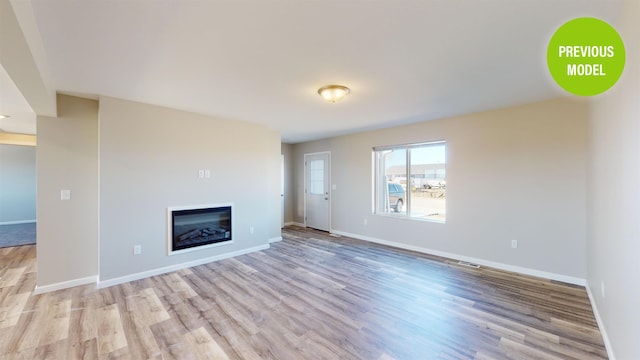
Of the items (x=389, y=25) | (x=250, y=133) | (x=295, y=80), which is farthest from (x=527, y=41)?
(x=250, y=133)

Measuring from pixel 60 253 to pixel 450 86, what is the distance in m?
5.00

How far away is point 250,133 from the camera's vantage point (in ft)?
15.4

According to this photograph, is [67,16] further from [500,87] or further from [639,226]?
[500,87]

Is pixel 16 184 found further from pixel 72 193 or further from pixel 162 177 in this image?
pixel 162 177

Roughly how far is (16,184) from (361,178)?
9.30 meters

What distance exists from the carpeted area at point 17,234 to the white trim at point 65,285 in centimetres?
328

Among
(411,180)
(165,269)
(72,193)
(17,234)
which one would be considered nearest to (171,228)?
(165,269)

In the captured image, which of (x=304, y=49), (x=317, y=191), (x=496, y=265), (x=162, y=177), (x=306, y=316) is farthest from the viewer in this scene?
(x=317, y=191)

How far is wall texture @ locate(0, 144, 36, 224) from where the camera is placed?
6.88 m

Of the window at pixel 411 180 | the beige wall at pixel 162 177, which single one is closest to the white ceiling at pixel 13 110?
the beige wall at pixel 162 177

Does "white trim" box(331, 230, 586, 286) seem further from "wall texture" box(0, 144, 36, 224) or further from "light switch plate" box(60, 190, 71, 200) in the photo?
"wall texture" box(0, 144, 36, 224)

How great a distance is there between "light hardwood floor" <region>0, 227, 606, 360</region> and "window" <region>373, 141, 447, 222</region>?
128 centimetres

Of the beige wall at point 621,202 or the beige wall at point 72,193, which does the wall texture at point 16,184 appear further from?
the beige wall at point 621,202

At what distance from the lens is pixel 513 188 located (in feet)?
12.0
